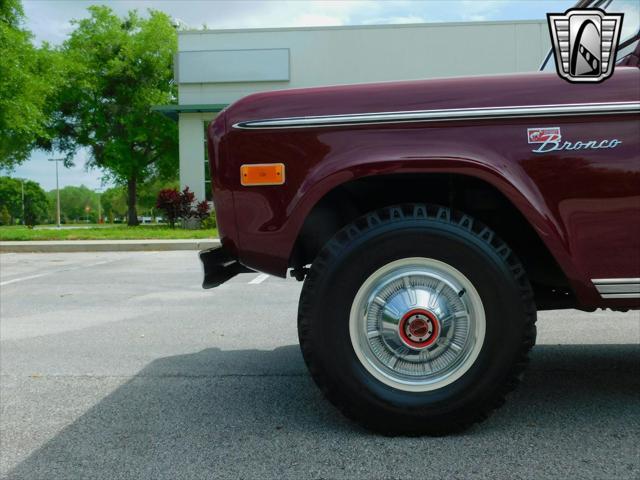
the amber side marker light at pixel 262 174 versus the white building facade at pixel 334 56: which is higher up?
the white building facade at pixel 334 56

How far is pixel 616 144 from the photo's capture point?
2.39 metres

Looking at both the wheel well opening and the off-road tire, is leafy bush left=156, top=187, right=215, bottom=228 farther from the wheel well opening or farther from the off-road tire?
the off-road tire

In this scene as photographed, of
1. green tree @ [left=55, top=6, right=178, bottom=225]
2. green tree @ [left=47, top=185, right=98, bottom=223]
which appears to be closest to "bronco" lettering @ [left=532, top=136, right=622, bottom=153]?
green tree @ [left=55, top=6, right=178, bottom=225]

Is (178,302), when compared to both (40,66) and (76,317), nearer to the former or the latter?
(76,317)

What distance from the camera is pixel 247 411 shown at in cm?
282

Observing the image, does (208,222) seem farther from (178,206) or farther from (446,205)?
(446,205)

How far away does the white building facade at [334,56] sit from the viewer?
22.6m

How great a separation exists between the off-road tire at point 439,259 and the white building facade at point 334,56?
2074cm

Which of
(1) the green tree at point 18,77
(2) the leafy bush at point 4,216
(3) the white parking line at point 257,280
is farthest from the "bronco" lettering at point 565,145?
(2) the leafy bush at point 4,216

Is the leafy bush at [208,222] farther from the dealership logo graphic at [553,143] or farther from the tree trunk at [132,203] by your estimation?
the dealership logo graphic at [553,143]

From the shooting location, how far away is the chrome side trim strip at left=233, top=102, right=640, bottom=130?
7.82 feet

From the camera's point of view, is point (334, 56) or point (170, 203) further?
point (334, 56)

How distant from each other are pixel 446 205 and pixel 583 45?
0.85 metres

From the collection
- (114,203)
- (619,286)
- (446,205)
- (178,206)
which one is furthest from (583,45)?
(114,203)
